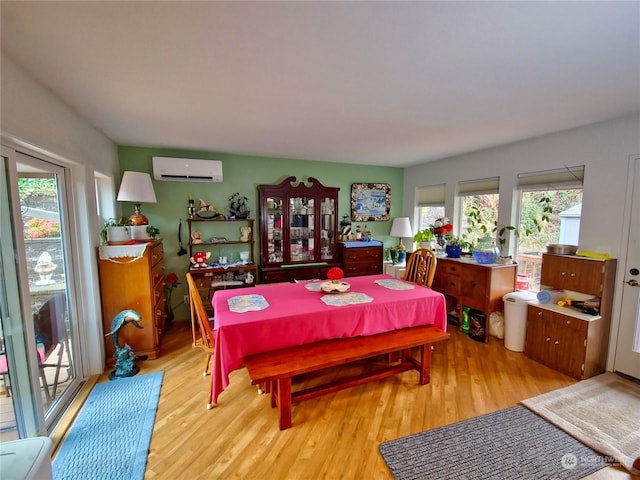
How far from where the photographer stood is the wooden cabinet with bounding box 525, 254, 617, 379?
2.43m

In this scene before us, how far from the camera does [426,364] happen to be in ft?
7.79

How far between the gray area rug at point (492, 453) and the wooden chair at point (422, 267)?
1286mm

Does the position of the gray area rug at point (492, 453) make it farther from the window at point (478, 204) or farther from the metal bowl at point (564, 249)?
the window at point (478, 204)

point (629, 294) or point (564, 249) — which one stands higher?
point (564, 249)

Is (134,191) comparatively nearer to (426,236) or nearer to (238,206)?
(238,206)

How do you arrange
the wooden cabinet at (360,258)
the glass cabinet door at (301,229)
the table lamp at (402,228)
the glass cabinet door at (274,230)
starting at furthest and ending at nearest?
the table lamp at (402,228) < the wooden cabinet at (360,258) < the glass cabinet door at (301,229) < the glass cabinet door at (274,230)

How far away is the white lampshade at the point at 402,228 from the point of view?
4672mm

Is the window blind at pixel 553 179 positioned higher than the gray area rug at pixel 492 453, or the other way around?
the window blind at pixel 553 179

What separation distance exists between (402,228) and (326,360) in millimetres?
3252

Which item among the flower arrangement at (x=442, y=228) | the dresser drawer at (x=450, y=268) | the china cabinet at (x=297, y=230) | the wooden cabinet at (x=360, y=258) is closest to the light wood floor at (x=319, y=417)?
the dresser drawer at (x=450, y=268)

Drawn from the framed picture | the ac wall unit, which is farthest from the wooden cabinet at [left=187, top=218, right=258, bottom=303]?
the framed picture

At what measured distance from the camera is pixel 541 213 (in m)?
3.14

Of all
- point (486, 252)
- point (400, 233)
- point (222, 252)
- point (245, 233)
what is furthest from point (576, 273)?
point (222, 252)

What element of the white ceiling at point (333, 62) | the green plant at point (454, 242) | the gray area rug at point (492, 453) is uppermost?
the white ceiling at point (333, 62)
